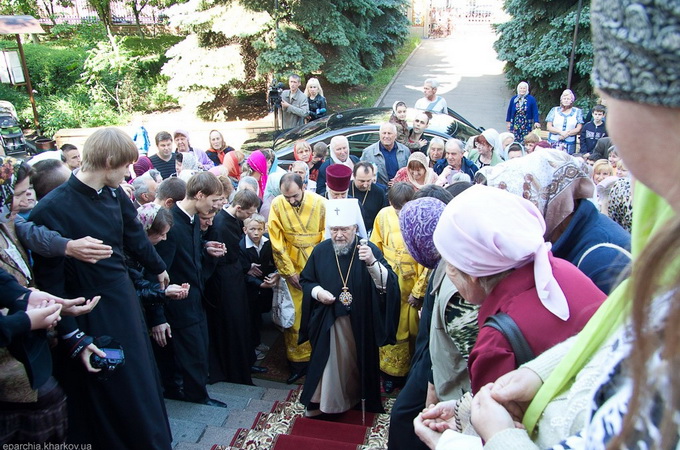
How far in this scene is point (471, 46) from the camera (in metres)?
27.1

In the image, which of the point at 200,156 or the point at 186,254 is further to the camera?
the point at 200,156

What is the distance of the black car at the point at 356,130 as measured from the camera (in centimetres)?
971

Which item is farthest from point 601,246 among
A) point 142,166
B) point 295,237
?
point 142,166

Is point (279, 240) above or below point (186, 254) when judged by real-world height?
below

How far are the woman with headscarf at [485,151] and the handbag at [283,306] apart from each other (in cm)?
371

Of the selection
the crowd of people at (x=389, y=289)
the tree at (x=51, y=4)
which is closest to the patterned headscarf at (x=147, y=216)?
the crowd of people at (x=389, y=289)

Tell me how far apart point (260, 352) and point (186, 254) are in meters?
2.02

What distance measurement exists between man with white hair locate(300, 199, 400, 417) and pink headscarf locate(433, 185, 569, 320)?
2.65 m

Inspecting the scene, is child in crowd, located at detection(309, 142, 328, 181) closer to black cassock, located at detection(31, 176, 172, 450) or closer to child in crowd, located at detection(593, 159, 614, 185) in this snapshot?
child in crowd, located at detection(593, 159, 614, 185)

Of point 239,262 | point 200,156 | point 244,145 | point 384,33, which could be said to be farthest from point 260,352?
point 384,33

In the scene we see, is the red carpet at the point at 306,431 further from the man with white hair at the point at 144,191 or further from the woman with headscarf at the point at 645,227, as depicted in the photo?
the woman with headscarf at the point at 645,227

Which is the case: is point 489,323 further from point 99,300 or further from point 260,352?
point 260,352

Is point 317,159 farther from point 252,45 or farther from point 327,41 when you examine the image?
point 327,41

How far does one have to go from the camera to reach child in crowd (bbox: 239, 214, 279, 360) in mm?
5520
